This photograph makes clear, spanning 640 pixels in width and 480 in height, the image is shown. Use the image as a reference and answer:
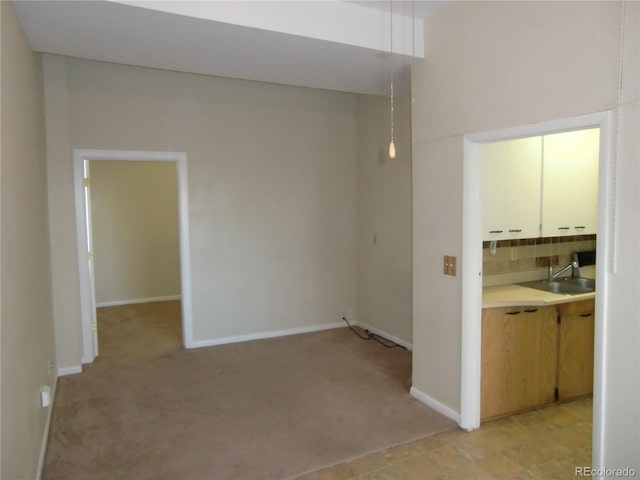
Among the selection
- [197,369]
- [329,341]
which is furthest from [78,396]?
[329,341]

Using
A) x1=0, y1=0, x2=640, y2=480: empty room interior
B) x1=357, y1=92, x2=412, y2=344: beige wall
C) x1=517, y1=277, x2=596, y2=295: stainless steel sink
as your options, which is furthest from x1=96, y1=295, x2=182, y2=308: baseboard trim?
x1=517, y1=277, x2=596, y2=295: stainless steel sink

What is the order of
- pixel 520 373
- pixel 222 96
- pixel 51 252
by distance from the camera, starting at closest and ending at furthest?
pixel 520 373
pixel 51 252
pixel 222 96

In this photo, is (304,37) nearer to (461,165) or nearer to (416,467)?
(461,165)

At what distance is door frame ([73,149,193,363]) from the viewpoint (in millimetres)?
4117

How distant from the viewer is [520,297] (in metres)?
3.11

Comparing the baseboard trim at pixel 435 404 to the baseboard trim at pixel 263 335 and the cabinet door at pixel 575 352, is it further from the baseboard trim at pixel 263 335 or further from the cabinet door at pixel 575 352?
the baseboard trim at pixel 263 335

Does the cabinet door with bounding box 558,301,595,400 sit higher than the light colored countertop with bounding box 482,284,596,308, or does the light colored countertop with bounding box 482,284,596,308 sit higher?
the light colored countertop with bounding box 482,284,596,308

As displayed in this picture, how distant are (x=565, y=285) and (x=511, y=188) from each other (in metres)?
1.11

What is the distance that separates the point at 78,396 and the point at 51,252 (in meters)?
1.28

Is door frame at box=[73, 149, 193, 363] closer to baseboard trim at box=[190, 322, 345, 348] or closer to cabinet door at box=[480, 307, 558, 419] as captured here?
baseboard trim at box=[190, 322, 345, 348]

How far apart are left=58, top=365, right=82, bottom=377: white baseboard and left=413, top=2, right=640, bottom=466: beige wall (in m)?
2.99

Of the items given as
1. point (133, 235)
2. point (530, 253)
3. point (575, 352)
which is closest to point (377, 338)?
point (530, 253)

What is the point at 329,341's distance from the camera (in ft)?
16.0

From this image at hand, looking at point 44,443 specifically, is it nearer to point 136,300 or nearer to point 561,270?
point 561,270
